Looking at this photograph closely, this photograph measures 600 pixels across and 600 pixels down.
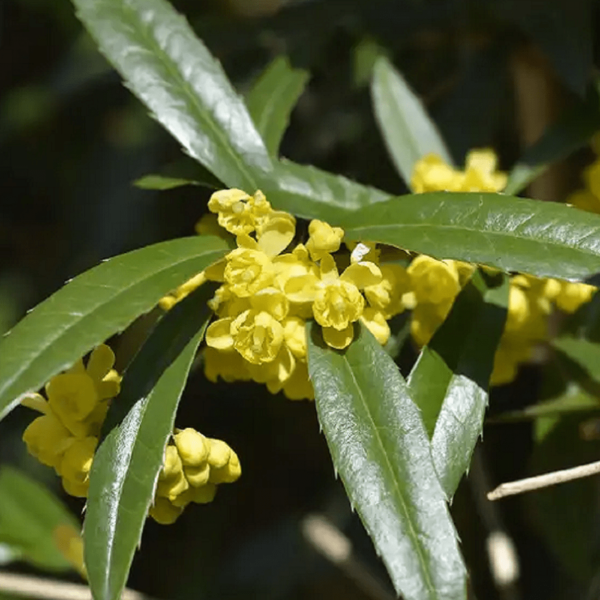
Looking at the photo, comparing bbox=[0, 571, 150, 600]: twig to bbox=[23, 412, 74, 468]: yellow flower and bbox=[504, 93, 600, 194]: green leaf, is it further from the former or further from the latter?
bbox=[504, 93, 600, 194]: green leaf

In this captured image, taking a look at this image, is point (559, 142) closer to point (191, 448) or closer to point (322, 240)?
point (322, 240)

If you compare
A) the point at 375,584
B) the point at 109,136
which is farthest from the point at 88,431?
the point at 109,136

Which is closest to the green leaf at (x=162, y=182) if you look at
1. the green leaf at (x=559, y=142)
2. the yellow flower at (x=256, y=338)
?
the yellow flower at (x=256, y=338)

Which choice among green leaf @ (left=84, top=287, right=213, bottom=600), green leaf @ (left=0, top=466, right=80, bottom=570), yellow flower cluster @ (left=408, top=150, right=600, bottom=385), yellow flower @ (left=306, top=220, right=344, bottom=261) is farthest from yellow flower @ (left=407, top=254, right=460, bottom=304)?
green leaf @ (left=0, top=466, right=80, bottom=570)

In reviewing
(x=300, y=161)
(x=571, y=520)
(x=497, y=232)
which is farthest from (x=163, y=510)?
(x=300, y=161)

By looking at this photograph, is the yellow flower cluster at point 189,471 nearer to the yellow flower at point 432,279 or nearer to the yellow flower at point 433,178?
the yellow flower at point 432,279

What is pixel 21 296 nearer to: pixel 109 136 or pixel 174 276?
pixel 109 136
